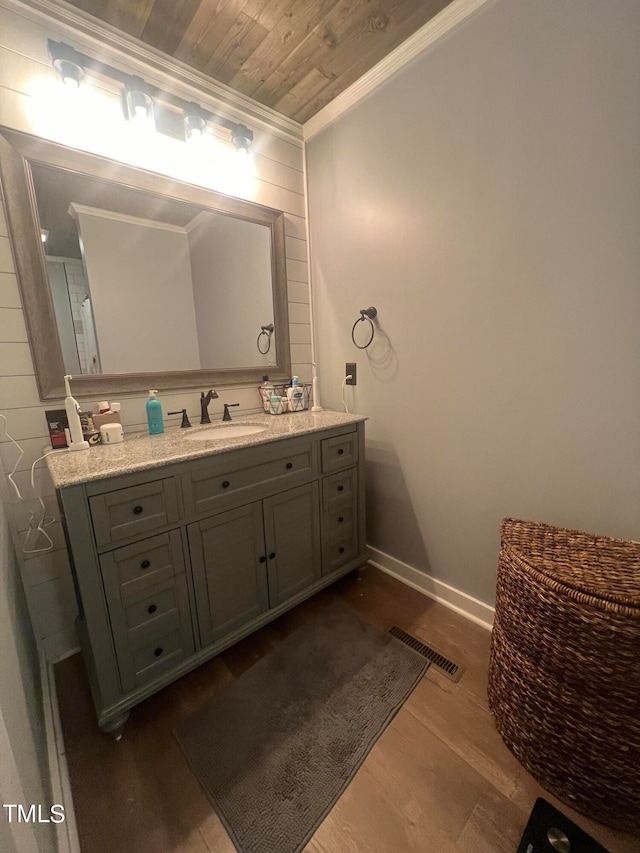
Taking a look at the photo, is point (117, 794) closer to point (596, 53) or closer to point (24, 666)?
point (24, 666)

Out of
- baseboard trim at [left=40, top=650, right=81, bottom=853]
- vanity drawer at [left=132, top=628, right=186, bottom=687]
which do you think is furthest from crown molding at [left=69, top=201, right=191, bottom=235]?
baseboard trim at [left=40, top=650, right=81, bottom=853]

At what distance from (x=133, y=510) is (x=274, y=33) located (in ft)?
6.73

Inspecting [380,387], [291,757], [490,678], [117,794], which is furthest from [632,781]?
[380,387]

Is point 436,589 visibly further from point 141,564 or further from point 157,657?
point 141,564

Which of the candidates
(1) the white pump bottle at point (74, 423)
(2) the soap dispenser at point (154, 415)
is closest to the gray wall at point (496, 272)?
(2) the soap dispenser at point (154, 415)

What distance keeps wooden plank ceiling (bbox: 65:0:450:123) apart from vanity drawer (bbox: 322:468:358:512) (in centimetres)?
200

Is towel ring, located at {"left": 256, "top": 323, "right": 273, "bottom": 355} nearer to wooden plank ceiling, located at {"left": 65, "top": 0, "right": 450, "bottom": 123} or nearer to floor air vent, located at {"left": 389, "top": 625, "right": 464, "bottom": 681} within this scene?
wooden plank ceiling, located at {"left": 65, "top": 0, "right": 450, "bottom": 123}

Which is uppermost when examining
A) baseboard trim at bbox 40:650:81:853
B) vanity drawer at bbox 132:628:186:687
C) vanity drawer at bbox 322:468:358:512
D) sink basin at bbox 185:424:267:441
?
sink basin at bbox 185:424:267:441

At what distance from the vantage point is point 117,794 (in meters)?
1.05

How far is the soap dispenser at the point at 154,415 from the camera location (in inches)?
62.7

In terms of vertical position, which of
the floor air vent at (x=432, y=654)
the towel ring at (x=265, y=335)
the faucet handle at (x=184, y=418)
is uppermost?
the towel ring at (x=265, y=335)

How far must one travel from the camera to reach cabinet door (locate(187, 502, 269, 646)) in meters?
1.34

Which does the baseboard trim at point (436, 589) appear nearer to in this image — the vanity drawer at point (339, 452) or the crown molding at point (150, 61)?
the vanity drawer at point (339, 452)

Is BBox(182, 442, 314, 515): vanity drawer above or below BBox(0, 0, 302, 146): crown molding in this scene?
below
